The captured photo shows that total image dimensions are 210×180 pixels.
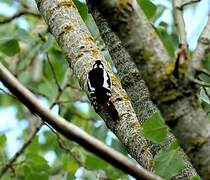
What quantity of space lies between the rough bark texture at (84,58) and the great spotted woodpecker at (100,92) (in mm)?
17

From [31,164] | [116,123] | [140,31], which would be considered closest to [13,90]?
[140,31]

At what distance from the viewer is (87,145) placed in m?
0.82

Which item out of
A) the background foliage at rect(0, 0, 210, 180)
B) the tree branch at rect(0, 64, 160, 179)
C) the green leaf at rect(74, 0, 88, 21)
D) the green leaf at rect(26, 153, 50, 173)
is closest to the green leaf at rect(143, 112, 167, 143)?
the background foliage at rect(0, 0, 210, 180)

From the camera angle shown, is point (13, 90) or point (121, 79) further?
point (121, 79)

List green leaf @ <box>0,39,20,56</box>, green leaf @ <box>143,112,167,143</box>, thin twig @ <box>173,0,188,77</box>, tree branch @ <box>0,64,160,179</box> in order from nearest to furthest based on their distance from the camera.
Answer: tree branch @ <box>0,64,160,179</box>, thin twig @ <box>173,0,188,77</box>, green leaf @ <box>143,112,167,143</box>, green leaf @ <box>0,39,20,56</box>

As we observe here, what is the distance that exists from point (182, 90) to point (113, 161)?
0.16 metres

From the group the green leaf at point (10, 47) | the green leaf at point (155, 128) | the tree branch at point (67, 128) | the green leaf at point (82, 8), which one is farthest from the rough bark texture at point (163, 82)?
the green leaf at point (10, 47)

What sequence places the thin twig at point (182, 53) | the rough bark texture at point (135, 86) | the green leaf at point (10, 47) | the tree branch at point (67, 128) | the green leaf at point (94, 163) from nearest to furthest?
the tree branch at point (67, 128), the thin twig at point (182, 53), the rough bark texture at point (135, 86), the green leaf at point (94, 163), the green leaf at point (10, 47)

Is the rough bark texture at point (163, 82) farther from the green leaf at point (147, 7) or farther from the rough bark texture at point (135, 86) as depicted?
the green leaf at point (147, 7)

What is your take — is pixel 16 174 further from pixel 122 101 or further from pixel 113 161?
pixel 113 161

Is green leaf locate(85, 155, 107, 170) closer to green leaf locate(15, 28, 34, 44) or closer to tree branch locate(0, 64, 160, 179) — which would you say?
green leaf locate(15, 28, 34, 44)

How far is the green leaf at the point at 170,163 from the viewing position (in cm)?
127

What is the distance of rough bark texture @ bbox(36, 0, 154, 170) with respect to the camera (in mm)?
1369

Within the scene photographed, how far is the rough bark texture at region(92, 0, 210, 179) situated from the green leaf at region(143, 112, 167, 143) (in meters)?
0.32
